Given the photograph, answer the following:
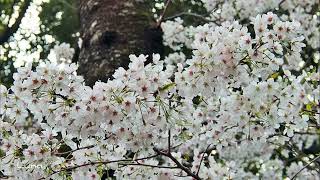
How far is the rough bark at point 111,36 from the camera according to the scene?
2738 mm

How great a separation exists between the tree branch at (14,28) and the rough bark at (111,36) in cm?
157

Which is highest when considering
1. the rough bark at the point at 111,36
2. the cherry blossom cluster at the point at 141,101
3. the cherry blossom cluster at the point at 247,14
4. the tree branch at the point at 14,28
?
the tree branch at the point at 14,28

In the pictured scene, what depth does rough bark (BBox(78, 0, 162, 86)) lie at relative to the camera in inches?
108

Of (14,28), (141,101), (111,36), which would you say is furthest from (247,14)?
(141,101)

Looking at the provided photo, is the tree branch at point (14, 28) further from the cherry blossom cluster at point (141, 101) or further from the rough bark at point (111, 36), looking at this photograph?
the cherry blossom cluster at point (141, 101)

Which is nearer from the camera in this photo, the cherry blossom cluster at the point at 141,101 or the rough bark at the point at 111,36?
the cherry blossom cluster at the point at 141,101

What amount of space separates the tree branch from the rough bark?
1.57 metres

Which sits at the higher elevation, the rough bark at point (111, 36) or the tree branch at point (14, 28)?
the tree branch at point (14, 28)

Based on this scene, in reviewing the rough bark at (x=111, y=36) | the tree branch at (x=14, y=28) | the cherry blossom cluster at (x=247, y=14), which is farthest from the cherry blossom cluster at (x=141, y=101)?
the tree branch at (x=14, y=28)

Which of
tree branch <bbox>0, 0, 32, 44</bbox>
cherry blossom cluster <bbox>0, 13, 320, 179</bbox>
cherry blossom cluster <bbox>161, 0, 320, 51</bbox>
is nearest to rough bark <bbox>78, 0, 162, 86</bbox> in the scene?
cherry blossom cluster <bbox>0, 13, 320, 179</bbox>

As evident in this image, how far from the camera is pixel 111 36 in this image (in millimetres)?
2854

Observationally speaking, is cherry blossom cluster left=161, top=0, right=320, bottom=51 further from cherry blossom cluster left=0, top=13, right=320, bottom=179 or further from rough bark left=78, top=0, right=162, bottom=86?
cherry blossom cluster left=0, top=13, right=320, bottom=179

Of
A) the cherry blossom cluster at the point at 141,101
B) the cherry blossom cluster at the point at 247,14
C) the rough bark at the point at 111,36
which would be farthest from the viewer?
the cherry blossom cluster at the point at 247,14

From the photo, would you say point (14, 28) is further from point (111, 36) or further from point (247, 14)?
point (247, 14)
